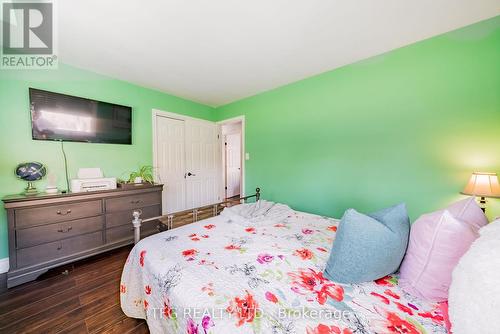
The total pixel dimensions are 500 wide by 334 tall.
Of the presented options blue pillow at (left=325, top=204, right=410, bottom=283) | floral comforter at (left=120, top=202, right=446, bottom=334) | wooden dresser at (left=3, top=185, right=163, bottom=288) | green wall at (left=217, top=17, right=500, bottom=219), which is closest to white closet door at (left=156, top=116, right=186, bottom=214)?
wooden dresser at (left=3, top=185, right=163, bottom=288)

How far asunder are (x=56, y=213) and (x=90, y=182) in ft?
1.43

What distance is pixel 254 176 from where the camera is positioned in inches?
136

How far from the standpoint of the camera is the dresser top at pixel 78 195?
1749mm

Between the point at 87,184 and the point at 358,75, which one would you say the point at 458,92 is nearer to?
the point at 358,75

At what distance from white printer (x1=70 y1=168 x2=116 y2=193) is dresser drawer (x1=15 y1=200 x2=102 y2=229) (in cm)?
19

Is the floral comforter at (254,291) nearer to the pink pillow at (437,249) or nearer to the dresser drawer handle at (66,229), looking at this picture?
the pink pillow at (437,249)

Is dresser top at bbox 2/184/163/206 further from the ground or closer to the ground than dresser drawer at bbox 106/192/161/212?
further from the ground

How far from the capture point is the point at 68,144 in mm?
2299

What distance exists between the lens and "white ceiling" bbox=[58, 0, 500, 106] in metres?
1.46

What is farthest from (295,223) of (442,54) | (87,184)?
(87,184)

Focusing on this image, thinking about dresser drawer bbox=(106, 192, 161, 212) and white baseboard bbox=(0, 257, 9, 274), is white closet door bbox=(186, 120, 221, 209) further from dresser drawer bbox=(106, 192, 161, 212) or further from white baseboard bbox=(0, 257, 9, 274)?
white baseboard bbox=(0, 257, 9, 274)

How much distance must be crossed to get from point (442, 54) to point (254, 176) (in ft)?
9.27

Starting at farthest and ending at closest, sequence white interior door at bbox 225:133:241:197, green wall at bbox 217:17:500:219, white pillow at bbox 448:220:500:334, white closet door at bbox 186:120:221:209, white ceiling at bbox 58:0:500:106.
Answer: white interior door at bbox 225:133:241:197 < white closet door at bbox 186:120:221:209 < green wall at bbox 217:17:500:219 < white ceiling at bbox 58:0:500:106 < white pillow at bbox 448:220:500:334

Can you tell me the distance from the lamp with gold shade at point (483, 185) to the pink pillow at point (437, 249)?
90 centimetres
